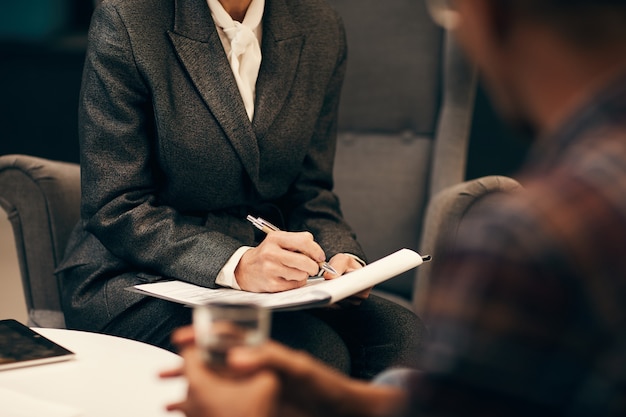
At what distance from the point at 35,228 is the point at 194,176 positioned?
0.44m

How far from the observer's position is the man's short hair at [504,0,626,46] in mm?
487

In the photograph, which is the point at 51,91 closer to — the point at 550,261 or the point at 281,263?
the point at 281,263

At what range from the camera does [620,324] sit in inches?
17.5

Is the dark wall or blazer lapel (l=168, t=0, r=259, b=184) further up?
blazer lapel (l=168, t=0, r=259, b=184)

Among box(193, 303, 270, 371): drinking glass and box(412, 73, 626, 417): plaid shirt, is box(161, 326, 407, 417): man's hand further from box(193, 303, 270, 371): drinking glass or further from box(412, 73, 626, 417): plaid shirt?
box(412, 73, 626, 417): plaid shirt

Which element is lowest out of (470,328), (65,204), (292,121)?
(65,204)

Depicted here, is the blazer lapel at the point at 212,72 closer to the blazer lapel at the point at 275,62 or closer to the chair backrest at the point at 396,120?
the blazer lapel at the point at 275,62

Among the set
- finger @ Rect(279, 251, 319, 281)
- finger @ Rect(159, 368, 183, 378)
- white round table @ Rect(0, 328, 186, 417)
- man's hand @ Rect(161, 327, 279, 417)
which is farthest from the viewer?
finger @ Rect(279, 251, 319, 281)

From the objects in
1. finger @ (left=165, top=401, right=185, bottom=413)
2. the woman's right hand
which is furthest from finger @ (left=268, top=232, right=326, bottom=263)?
finger @ (left=165, top=401, right=185, bottom=413)

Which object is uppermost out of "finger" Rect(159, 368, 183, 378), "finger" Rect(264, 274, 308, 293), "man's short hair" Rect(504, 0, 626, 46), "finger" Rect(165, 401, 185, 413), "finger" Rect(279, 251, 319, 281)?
"man's short hair" Rect(504, 0, 626, 46)

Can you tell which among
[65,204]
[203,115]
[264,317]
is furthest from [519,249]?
[65,204]

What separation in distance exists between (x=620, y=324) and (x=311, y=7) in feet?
4.14

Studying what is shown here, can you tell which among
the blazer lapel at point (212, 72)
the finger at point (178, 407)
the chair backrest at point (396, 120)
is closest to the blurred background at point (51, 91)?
the chair backrest at point (396, 120)

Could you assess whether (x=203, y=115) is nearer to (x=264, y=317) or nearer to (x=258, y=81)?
(x=258, y=81)
